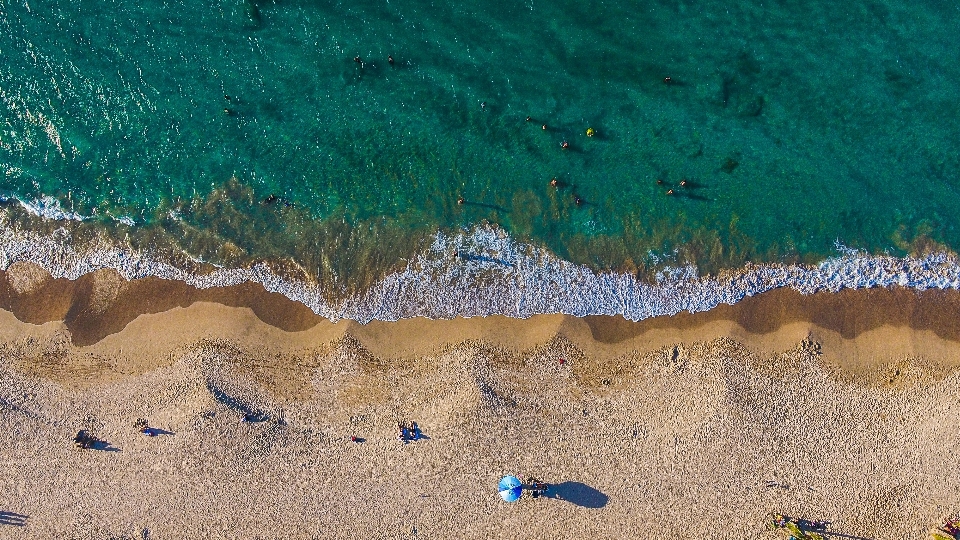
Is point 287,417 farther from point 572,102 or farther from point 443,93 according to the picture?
point 572,102

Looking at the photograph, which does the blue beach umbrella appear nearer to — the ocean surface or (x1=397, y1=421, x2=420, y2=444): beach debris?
(x1=397, y1=421, x2=420, y2=444): beach debris

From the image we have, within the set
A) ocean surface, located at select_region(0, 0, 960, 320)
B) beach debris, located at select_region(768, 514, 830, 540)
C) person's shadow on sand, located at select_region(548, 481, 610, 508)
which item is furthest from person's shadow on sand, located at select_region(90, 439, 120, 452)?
beach debris, located at select_region(768, 514, 830, 540)

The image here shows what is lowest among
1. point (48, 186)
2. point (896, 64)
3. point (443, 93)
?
point (48, 186)

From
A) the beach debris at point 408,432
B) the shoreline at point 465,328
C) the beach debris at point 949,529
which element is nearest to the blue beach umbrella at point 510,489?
the beach debris at point 408,432

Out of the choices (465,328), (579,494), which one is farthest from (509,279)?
(579,494)

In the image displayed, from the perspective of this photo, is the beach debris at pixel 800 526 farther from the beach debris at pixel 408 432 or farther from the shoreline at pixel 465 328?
the beach debris at pixel 408 432

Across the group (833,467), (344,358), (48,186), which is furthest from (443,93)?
(833,467)

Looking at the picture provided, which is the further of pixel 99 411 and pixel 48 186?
pixel 48 186
